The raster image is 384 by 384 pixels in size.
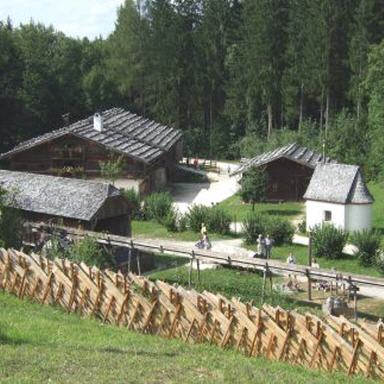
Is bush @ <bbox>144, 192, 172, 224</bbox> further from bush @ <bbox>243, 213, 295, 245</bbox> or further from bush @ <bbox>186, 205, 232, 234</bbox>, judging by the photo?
bush @ <bbox>243, 213, 295, 245</bbox>

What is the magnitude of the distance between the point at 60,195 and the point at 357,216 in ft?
49.2

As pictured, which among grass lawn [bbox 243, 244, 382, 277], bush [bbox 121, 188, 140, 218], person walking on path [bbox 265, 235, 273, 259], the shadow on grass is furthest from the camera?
the shadow on grass

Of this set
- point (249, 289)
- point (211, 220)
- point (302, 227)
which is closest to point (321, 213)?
point (302, 227)

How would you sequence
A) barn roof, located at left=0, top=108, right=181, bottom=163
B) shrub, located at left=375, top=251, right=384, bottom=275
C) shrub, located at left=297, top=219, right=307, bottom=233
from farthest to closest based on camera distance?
barn roof, located at left=0, top=108, right=181, bottom=163 < shrub, located at left=297, top=219, right=307, bottom=233 < shrub, located at left=375, top=251, right=384, bottom=275

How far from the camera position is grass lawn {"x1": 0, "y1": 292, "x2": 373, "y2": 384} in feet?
39.7

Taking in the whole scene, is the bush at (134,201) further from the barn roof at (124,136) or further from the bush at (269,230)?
the bush at (269,230)

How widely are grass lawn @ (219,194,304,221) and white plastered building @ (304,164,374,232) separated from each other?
18.7 ft

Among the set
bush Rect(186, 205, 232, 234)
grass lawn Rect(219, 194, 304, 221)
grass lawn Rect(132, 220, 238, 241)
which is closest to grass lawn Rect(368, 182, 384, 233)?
grass lawn Rect(219, 194, 304, 221)

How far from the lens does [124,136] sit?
5572cm

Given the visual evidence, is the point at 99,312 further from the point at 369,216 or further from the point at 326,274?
the point at 369,216

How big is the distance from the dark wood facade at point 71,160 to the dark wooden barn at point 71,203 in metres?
17.8

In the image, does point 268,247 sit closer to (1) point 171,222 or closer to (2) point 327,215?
(2) point 327,215

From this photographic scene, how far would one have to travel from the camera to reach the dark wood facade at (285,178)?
166 ft

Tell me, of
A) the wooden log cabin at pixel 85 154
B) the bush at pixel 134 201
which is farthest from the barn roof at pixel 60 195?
the wooden log cabin at pixel 85 154
